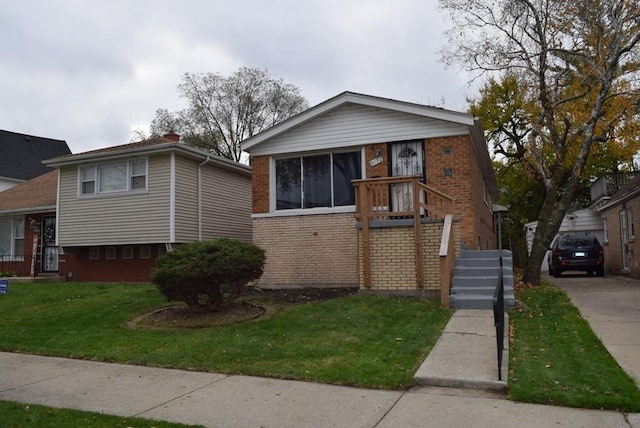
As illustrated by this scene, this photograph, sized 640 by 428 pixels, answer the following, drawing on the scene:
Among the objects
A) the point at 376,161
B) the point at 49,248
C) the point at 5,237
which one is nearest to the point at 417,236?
the point at 376,161

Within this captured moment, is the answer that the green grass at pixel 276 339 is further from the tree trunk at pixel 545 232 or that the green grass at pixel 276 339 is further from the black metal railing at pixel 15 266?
the black metal railing at pixel 15 266

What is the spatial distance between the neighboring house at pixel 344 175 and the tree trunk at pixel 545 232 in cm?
190

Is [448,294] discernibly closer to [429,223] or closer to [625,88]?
[429,223]

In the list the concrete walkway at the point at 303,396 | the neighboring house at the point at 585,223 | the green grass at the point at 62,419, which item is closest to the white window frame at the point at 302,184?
the concrete walkway at the point at 303,396

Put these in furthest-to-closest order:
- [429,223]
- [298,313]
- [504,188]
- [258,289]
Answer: [504,188] < [258,289] < [429,223] < [298,313]

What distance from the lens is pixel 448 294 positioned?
1013cm

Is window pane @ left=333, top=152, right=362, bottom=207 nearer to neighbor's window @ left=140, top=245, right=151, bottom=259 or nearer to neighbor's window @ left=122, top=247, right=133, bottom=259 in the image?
neighbor's window @ left=140, top=245, right=151, bottom=259

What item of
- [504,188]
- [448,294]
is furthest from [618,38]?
[504,188]

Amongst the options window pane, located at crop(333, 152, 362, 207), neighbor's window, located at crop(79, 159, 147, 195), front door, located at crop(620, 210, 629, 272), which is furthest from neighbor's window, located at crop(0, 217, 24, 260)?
front door, located at crop(620, 210, 629, 272)

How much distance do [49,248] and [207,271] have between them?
1441 centimetres

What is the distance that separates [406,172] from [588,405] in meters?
9.05

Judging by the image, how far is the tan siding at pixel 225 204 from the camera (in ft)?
60.4

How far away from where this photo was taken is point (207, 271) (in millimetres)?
9336

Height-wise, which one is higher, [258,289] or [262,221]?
[262,221]
